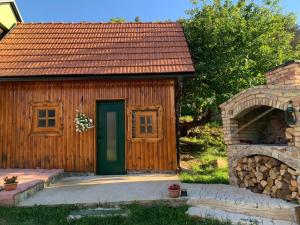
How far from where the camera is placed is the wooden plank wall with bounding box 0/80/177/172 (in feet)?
31.9

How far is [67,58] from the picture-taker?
417 inches

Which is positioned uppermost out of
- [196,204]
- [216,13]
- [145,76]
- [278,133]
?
[216,13]

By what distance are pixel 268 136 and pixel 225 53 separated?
20.7ft

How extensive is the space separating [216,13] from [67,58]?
8152 millimetres

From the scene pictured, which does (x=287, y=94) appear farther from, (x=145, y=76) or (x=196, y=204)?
(x=145, y=76)

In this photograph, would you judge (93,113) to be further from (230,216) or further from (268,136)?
(230,216)

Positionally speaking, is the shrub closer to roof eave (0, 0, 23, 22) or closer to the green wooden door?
the green wooden door

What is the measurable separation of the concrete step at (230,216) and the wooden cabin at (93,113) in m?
3.90

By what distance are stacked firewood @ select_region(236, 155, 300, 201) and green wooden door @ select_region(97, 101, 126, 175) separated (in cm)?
391

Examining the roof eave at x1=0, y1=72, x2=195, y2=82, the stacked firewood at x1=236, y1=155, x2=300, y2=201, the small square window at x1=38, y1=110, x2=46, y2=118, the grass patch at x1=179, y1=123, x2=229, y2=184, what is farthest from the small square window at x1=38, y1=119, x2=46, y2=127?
the stacked firewood at x1=236, y1=155, x2=300, y2=201

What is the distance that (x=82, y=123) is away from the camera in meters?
9.56

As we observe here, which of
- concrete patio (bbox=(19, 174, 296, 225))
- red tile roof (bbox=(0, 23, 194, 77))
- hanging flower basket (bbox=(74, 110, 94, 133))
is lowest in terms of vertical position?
concrete patio (bbox=(19, 174, 296, 225))

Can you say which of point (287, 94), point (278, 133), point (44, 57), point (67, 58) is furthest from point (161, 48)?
point (287, 94)

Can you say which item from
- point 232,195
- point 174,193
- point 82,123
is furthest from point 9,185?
point 232,195
